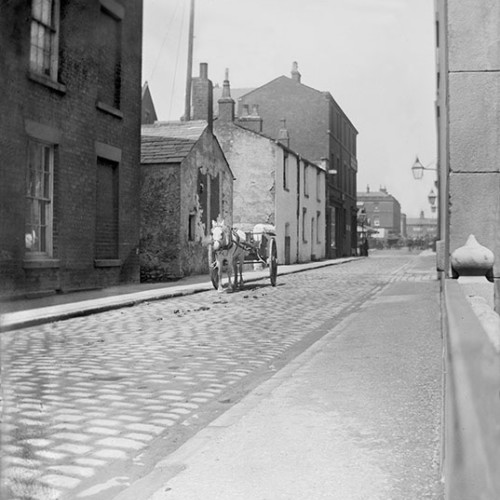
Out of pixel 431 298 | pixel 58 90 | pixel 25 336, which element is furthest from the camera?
pixel 431 298

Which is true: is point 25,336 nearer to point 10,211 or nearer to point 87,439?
point 10,211

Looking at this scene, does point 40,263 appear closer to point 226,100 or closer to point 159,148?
point 159,148

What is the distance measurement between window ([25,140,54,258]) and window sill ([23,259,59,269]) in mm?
11

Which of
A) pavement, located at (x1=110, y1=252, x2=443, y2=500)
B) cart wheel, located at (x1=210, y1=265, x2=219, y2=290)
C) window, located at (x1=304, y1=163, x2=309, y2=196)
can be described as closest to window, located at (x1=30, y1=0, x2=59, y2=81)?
pavement, located at (x1=110, y1=252, x2=443, y2=500)

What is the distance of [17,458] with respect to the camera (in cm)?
257

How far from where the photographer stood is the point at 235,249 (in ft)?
44.3

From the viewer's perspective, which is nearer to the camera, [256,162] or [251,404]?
[251,404]

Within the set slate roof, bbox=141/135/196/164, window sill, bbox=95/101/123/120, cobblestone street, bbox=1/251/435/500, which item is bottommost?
cobblestone street, bbox=1/251/435/500

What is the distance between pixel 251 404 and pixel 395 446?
1158 millimetres

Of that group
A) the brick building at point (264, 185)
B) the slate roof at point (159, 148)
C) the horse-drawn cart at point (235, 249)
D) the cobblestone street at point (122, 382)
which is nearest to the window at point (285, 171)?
the brick building at point (264, 185)

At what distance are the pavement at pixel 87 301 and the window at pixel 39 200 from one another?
0.33 ft

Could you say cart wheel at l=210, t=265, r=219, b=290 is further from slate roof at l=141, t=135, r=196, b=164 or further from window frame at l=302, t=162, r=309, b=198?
window frame at l=302, t=162, r=309, b=198

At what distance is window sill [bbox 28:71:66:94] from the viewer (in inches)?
48.9

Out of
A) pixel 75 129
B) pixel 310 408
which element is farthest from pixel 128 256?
pixel 310 408
